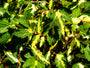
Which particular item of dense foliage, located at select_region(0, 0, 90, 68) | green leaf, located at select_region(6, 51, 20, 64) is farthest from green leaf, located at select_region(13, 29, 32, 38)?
green leaf, located at select_region(6, 51, 20, 64)

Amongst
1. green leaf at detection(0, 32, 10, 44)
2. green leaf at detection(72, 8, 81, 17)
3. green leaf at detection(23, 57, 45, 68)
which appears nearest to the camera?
green leaf at detection(23, 57, 45, 68)

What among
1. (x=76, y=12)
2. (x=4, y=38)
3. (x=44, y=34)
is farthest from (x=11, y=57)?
(x=76, y=12)

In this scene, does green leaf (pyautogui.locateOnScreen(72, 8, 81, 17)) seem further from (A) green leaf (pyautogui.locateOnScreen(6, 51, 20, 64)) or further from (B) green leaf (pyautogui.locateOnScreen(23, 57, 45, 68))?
(A) green leaf (pyautogui.locateOnScreen(6, 51, 20, 64))

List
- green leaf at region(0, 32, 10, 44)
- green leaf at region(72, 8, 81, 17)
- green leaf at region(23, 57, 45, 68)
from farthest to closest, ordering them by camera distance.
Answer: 1. green leaf at region(72, 8, 81, 17)
2. green leaf at region(0, 32, 10, 44)
3. green leaf at region(23, 57, 45, 68)

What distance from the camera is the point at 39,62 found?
912mm

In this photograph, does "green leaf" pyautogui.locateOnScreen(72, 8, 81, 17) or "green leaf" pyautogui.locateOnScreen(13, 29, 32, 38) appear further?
"green leaf" pyautogui.locateOnScreen(72, 8, 81, 17)

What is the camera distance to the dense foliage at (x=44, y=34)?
0.98m

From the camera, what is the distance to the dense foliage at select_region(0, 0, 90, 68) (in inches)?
38.6

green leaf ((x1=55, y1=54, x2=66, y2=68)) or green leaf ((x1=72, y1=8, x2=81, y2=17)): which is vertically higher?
green leaf ((x1=72, y1=8, x2=81, y2=17))

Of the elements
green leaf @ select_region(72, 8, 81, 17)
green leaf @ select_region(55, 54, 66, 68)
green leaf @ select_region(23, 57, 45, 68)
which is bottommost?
green leaf @ select_region(55, 54, 66, 68)

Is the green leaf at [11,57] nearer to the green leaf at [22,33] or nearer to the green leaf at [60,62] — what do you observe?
the green leaf at [22,33]

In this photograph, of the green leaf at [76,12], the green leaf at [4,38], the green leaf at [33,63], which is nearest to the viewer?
the green leaf at [33,63]

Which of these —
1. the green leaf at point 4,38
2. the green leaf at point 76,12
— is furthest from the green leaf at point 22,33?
the green leaf at point 76,12

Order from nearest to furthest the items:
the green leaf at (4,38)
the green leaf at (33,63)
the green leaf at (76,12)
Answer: the green leaf at (33,63)
the green leaf at (4,38)
the green leaf at (76,12)
